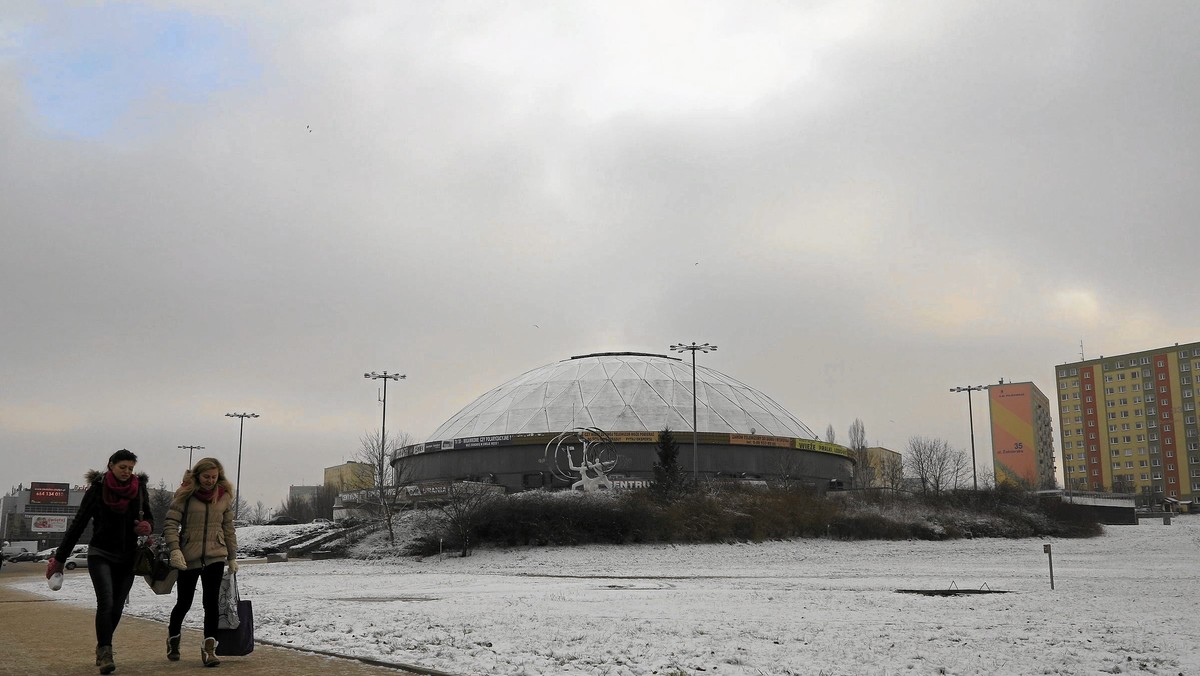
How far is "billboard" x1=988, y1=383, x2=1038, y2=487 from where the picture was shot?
130 metres

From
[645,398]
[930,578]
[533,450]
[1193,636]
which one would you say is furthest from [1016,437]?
[1193,636]

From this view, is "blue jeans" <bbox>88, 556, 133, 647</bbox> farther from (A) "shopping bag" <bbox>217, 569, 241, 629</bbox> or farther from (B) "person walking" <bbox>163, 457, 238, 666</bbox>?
(A) "shopping bag" <bbox>217, 569, 241, 629</bbox>

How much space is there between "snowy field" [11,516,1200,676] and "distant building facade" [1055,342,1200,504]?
106578mm

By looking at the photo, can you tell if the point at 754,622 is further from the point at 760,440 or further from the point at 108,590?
the point at 760,440

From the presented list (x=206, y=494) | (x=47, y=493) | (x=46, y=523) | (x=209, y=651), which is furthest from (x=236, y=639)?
(x=47, y=493)

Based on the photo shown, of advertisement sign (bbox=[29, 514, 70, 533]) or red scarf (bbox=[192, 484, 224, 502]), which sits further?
advertisement sign (bbox=[29, 514, 70, 533])

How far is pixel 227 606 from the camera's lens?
7.99m

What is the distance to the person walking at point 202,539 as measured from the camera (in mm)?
7922

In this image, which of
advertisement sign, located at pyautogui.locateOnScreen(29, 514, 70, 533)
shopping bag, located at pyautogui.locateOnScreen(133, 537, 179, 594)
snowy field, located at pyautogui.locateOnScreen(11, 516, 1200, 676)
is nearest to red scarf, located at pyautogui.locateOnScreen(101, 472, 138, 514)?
shopping bag, located at pyautogui.locateOnScreen(133, 537, 179, 594)

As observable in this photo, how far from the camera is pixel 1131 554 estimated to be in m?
36.0

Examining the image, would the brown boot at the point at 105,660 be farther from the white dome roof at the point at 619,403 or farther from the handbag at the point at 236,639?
the white dome roof at the point at 619,403

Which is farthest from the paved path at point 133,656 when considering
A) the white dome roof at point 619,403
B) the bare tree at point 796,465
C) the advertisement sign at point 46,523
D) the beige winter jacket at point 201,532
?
the advertisement sign at point 46,523

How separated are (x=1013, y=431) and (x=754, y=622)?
438 feet

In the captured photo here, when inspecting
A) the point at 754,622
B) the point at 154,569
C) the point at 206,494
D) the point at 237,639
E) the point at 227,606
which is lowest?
the point at 754,622
